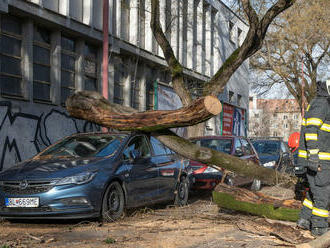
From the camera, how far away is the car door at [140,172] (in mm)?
8992

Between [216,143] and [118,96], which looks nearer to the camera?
[216,143]

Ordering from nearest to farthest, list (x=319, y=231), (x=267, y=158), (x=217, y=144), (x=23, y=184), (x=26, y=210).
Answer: (x=319, y=231) < (x=26, y=210) < (x=23, y=184) < (x=217, y=144) < (x=267, y=158)

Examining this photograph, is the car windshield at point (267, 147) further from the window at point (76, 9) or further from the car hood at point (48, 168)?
the car hood at point (48, 168)

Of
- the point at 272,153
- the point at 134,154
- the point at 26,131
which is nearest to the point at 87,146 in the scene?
the point at 134,154

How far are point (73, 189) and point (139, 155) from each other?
191 cm

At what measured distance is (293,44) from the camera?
33094 mm

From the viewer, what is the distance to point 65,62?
17.0m

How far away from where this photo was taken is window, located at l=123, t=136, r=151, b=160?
364 inches

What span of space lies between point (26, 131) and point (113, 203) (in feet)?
22.9

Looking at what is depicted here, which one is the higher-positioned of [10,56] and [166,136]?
[10,56]

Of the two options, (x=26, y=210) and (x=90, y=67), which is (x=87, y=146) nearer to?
(x=26, y=210)

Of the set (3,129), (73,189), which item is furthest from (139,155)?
(3,129)

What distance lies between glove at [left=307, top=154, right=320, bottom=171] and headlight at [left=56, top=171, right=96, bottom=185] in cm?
321

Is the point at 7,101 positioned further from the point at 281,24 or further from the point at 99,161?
the point at 281,24
